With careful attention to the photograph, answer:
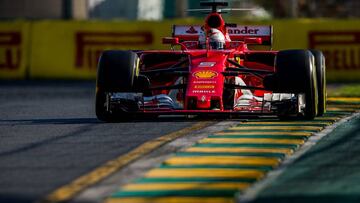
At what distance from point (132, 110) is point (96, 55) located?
43.3ft

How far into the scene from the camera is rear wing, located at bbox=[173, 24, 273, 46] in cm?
1691

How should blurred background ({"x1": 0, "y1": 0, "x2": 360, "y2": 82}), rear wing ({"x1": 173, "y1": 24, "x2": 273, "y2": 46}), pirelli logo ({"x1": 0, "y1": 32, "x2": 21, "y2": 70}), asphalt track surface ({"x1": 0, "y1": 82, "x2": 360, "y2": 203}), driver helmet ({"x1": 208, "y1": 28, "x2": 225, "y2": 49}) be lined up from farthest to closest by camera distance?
pirelli logo ({"x1": 0, "y1": 32, "x2": 21, "y2": 70}), blurred background ({"x1": 0, "y1": 0, "x2": 360, "y2": 82}), rear wing ({"x1": 173, "y1": 24, "x2": 273, "y2": 46}), driver helmet ({"x1": 208, "y1": 28, "x2": 225, "y2": 49}), asphalt track surface ({"x1": 0, "y1": 82, "x2": 360, "y2": 203})

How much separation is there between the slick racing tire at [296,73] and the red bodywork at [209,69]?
0.99ft

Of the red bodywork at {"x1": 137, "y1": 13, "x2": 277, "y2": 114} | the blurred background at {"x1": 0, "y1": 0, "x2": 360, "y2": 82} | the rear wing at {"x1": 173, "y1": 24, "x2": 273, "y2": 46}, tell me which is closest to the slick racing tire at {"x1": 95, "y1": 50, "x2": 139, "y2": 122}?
the red bodywork at {"x1": 137, "y1": 13, "x2": 277, "y2": 114}

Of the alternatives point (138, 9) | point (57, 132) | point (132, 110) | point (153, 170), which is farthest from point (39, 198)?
point (138, 9)

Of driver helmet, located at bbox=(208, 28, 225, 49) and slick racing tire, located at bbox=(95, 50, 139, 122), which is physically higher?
driver helmet, located at bbox=(208, 28, 225, 49)

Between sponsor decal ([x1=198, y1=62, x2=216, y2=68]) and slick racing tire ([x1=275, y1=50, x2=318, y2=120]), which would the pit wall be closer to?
sponsor decal ([x1=198, y1=62, x2=216, y2=68])

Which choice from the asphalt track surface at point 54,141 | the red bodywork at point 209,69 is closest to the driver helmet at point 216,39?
the red bodywork at point 209,69

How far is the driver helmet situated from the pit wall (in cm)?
1158

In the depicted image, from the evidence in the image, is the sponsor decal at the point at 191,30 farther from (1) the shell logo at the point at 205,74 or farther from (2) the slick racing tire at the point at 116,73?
(2) the slick racing tire at the point at 116,73

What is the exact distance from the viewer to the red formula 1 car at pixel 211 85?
1451cm

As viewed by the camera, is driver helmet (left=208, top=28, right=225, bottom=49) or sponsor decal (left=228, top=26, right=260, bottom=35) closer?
driver helmet (left=208, top=28, right=225, bottom=49)

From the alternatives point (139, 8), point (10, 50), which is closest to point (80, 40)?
point (10, 50)

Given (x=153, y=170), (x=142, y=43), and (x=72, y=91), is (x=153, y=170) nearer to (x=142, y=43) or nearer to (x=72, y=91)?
(x=72, y=91)
